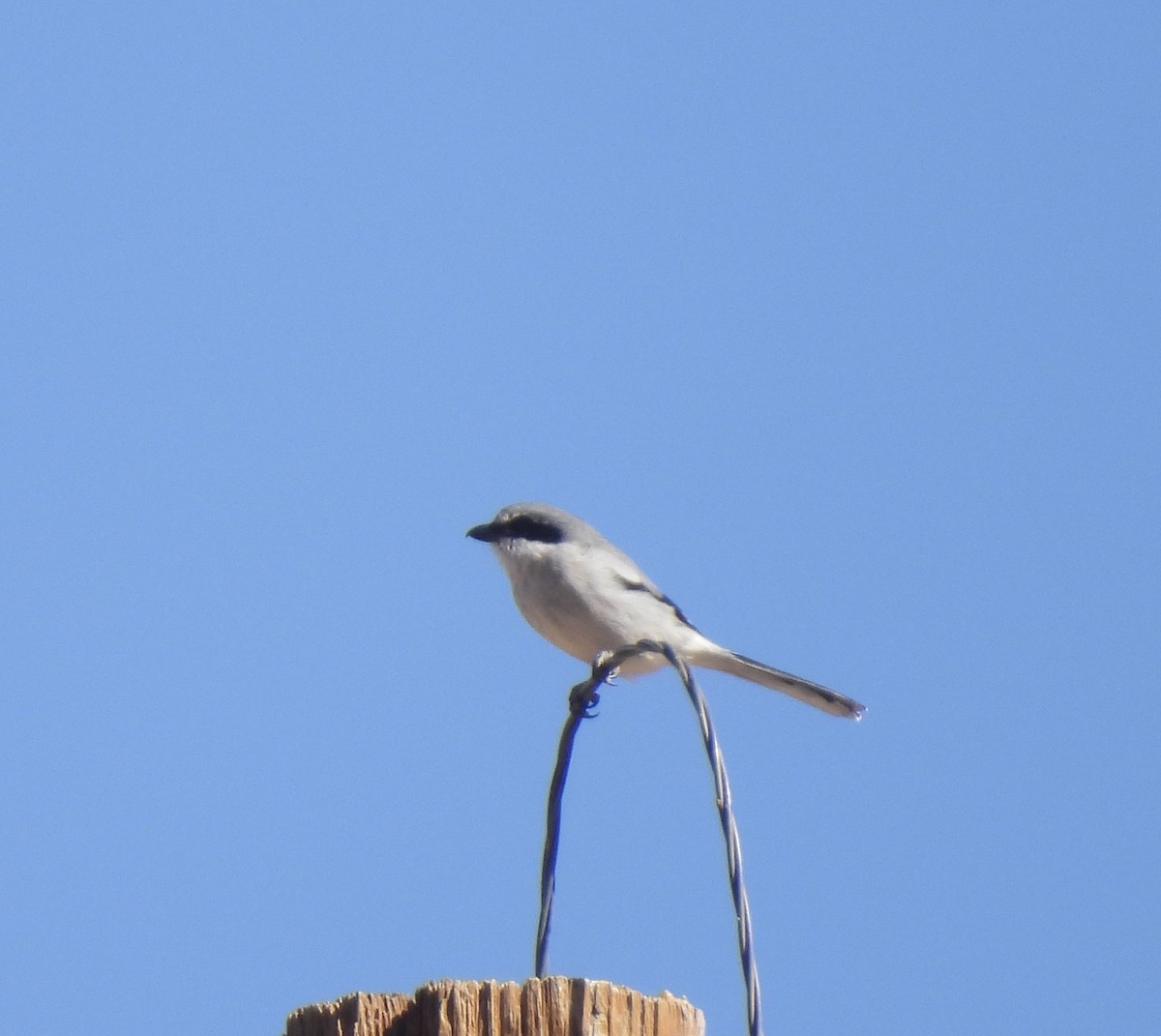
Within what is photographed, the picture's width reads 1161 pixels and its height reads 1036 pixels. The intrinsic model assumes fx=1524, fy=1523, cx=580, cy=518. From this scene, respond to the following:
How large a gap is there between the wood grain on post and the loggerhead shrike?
13.6 feet

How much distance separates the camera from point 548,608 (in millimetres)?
7199

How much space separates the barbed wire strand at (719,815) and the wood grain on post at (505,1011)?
392 millimetres

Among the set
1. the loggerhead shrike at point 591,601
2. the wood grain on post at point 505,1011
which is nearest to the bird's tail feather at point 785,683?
the loggerhead shrike at point 591,601

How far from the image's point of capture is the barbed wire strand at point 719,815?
10.2ft

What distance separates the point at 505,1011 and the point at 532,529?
515 centimetres

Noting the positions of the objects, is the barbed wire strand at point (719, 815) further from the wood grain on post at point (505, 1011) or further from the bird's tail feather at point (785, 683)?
the bird's tail feather at point (785, 683)

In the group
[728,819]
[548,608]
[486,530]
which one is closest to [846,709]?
[548,608]

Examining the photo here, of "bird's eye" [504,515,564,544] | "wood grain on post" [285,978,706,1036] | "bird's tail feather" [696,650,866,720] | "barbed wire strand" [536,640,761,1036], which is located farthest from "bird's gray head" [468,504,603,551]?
"wood grain on post" [285,978,706,1036]

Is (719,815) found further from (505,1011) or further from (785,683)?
(785,683)

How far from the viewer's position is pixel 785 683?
7531 mm

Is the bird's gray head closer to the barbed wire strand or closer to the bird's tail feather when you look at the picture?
the bird's tail feather

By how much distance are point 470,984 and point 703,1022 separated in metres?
0.52

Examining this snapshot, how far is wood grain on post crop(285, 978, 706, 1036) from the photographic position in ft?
8.72

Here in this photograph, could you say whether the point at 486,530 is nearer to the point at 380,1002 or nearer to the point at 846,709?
the point at 846,709
